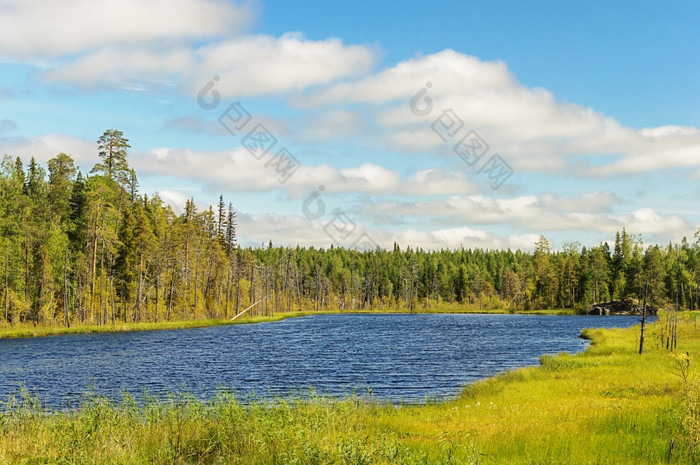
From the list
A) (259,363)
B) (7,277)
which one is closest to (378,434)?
(259,363)

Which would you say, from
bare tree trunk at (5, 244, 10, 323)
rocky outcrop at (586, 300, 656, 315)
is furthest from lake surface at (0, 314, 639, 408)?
rocky outcrop at (586, 300, 656, 315)

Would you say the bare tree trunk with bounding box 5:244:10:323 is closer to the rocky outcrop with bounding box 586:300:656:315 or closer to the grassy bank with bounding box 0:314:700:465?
the grassy bank with bounding box 0:314:700:465

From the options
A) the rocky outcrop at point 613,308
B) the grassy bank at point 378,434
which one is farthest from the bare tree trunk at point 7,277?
the rocky outcrop at point 613,308

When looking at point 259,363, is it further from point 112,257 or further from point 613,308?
point 613,308

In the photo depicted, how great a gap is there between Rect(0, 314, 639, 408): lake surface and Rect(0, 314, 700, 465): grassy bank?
5661 mm

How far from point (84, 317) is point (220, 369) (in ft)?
173

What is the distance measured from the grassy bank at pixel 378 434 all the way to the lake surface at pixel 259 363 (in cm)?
566

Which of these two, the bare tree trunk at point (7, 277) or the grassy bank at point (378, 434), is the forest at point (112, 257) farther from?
the grassy bank at point (378, 434)

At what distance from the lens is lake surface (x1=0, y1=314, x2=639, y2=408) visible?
3397cm

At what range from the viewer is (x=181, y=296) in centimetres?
10475

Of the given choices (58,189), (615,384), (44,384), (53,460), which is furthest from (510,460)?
(58,189)

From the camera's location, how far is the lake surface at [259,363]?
34.0 m

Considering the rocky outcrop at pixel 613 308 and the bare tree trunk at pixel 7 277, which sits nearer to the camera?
the bare tree trunk at pixel 7 277

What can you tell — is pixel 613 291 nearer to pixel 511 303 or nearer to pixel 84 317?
pixel 511 303
